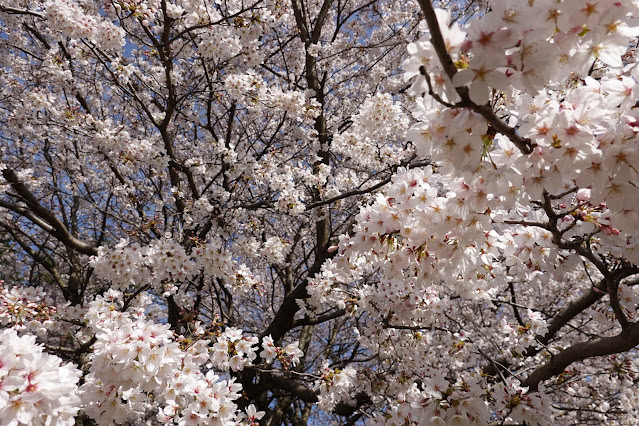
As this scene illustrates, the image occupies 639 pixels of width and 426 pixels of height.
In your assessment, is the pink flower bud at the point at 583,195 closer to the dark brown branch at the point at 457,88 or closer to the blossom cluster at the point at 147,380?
the dark brown branch at the point at 457,88

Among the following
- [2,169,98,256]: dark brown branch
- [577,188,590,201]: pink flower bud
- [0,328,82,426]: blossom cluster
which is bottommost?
[0,328,82,426]: blossom cluster

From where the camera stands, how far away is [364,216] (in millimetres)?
1954

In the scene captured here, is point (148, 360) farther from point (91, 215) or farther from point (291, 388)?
point (91, 215)

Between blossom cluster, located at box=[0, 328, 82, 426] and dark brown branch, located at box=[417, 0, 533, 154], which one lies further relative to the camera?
blossom cluster, located at box=[0, 328, 82, 426]

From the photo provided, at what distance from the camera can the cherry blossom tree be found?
3.95ft

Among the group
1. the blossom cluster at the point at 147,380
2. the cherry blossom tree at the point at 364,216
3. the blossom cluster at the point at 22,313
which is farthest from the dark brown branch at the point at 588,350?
the blossom cluster at the point at 22,313

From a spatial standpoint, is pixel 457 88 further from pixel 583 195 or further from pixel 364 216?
pixel 583 195

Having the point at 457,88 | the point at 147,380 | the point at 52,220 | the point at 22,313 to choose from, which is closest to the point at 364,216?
the point at 457,88

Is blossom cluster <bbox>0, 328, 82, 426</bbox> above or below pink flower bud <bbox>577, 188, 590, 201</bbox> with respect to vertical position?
below

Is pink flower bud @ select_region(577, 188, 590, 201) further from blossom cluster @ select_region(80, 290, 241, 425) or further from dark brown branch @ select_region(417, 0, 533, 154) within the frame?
blossom cluster @ select_region(80, 290, 241, 425)

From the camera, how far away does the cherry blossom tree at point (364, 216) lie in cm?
120

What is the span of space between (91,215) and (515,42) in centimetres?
898

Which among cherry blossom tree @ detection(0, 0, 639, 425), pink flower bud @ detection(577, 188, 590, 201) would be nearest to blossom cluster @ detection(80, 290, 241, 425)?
cherry blossom tree @ detection(0, 0, 639, 425)

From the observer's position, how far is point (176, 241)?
423cm
